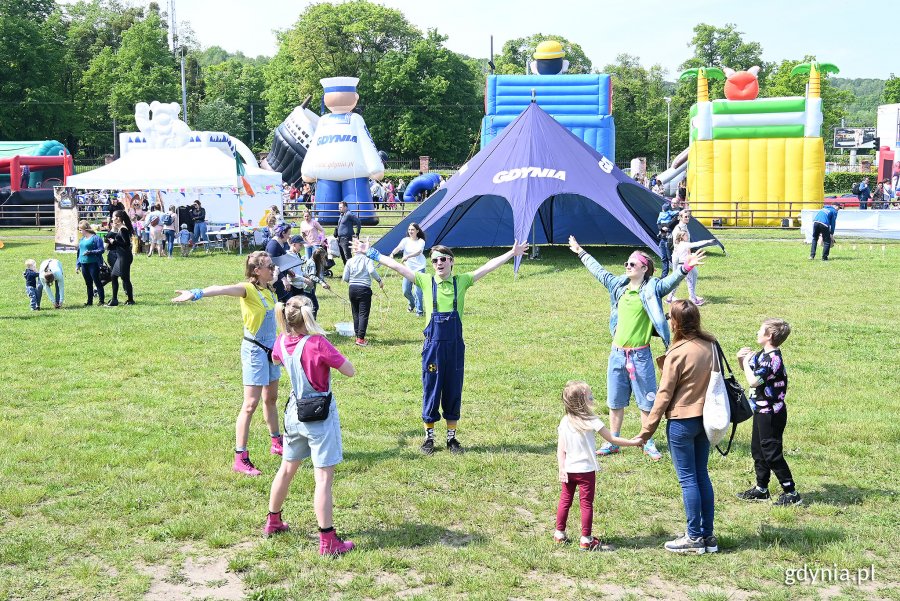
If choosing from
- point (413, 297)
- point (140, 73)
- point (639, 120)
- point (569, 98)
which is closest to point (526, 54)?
point (639, 120)

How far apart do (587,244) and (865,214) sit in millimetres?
7911

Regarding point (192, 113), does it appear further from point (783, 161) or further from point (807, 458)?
point (807, 458)

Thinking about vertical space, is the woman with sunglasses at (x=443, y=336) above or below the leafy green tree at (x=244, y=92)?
below

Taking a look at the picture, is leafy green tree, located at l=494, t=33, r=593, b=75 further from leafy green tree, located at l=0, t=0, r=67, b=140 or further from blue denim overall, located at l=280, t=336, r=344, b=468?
blue denim overall, located at l=280, t=336, r=344, b=468

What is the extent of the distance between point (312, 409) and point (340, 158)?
26174 mm

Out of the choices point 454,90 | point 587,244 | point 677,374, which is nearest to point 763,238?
point 587,244

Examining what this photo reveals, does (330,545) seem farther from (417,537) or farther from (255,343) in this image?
(255,343)

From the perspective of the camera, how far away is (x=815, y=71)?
1128 inches

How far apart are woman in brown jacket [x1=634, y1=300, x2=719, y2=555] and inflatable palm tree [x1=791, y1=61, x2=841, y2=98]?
25.1 meters

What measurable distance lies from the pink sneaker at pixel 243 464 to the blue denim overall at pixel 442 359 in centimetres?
145

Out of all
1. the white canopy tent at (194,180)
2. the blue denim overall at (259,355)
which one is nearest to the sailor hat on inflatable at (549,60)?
the white canopy tent at (194,180)

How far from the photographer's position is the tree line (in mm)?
60125

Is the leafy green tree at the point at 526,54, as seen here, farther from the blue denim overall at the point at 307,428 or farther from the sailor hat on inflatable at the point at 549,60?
the blue denim overall at the point at 307,428

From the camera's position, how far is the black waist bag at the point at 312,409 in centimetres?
552
